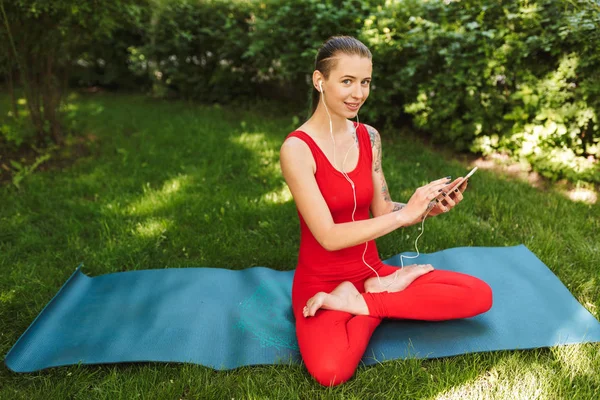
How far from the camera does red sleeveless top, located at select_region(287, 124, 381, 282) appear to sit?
2.51 metres

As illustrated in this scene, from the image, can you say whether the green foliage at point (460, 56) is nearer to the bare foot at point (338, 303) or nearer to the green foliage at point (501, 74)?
the green foliage at point (501, 74)

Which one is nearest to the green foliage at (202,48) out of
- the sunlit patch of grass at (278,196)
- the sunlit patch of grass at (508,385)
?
the sunlit patch of grass at (278,196)

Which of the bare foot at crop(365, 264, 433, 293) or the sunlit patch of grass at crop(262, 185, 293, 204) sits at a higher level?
the bare foot at crop(365, 264, 433, 293)

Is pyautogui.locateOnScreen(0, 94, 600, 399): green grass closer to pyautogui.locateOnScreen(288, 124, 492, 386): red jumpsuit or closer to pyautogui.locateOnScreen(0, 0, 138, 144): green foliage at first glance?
pyautogui.locateOnScreen(288, 124, 492, 386): red jumpsuit

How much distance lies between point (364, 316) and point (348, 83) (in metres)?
1.12

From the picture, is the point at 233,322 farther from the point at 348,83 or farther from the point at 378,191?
the point at 348,83

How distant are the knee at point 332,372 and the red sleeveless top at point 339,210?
0.50 m

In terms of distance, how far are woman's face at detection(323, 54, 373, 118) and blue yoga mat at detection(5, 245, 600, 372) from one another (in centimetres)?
117

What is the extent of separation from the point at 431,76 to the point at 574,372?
11.5 feet

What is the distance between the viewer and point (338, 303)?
248 cm

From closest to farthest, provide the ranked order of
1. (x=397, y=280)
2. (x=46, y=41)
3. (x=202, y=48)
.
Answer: (x=397, y=280), (x=46, y=41), (x=202, y=48)

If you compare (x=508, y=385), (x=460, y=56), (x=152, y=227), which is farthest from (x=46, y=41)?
(x=508, y=385)

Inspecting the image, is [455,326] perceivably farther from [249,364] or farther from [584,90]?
[584,90]

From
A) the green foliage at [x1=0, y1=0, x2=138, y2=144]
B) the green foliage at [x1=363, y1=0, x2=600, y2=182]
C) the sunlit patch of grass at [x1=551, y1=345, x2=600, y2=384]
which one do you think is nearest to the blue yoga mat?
the sunlit patch of grass at [x1=551, y1=345, x2=600, y2=384]
